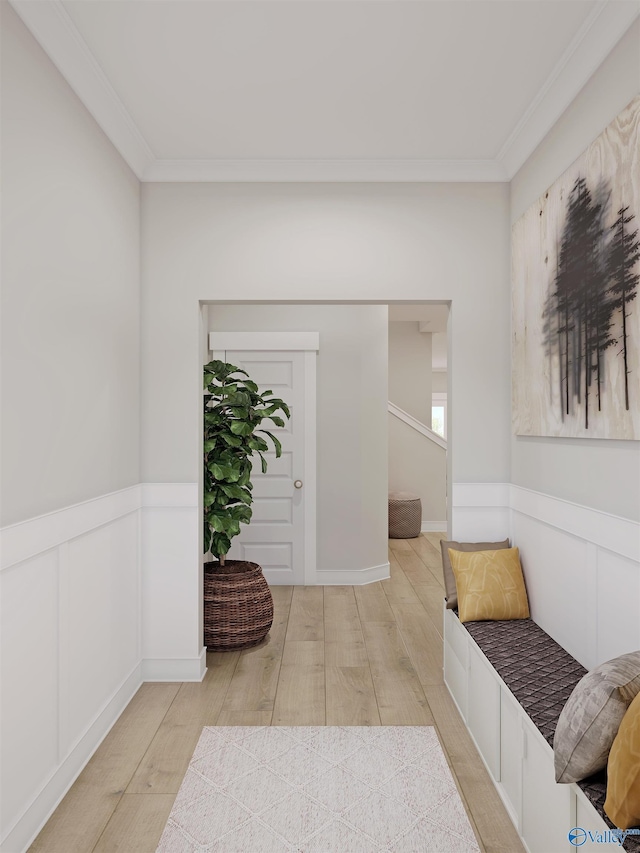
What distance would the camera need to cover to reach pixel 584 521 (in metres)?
2.36

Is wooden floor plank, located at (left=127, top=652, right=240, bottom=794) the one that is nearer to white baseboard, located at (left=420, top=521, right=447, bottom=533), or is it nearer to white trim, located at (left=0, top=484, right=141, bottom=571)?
white trim, located at (left=0, top=484, right=141, bottom=571)

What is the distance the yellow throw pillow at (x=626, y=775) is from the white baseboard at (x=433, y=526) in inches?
262

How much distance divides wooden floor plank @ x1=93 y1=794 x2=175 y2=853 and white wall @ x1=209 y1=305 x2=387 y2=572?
3.08 metres

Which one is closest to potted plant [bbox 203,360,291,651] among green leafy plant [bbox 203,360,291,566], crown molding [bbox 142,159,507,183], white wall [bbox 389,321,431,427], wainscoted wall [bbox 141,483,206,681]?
green leafy plant [bbox 203,360,291,566]

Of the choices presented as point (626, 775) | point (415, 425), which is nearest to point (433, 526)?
point (415, 425)

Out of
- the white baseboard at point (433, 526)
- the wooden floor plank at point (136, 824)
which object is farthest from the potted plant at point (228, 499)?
the white baseboard at point (433, 526)

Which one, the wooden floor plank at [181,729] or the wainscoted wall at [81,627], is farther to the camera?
the wooden floor plank at [181,729]

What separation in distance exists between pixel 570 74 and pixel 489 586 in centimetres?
218

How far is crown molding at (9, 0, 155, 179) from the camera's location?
2.02 metres

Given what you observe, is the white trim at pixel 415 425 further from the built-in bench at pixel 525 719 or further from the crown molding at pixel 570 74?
the built-in bench at pixel 525 719

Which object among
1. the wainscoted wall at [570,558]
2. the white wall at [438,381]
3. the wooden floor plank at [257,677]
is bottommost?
the wooden floor plank at [257,677]

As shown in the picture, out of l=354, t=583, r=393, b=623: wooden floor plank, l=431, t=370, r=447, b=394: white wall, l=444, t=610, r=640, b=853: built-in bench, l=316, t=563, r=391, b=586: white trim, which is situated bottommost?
l=354, t=583, r=393, b=623: wooden floor plank

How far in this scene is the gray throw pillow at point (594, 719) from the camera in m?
1.46

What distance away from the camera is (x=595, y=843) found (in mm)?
1459
